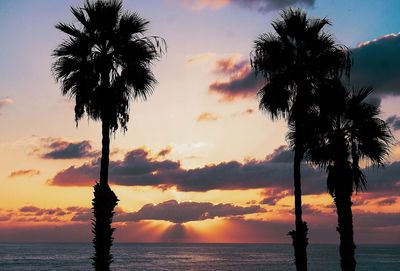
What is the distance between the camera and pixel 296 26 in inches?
890

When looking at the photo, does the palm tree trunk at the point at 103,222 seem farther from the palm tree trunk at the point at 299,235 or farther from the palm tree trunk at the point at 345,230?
the palm tree trunk at the point at 345,230

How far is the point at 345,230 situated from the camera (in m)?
24.6

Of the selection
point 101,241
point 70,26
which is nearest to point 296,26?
point 70,26

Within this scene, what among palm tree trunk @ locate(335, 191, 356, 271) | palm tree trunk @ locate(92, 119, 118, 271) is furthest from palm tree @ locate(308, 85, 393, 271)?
palm tree trunk @ locate(92, 119, 118, 271)

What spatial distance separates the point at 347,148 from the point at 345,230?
12.8 feet

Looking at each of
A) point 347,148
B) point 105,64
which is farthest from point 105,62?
point 347,148

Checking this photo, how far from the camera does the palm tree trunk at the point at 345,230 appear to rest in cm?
2439

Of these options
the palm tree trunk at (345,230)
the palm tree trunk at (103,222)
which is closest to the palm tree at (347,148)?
the palm tree trunk at (345,230)

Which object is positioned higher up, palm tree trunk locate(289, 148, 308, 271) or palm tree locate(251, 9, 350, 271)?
palm tree locate(251, 9, 350, 271)

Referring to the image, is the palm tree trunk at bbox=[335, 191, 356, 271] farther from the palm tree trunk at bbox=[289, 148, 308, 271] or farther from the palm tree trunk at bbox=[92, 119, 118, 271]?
the palm tree trunk at bbox=[92, 119, 118, 271]

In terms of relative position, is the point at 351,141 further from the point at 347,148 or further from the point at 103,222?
the point at 103,222

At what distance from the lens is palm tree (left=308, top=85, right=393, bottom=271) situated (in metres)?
24.8

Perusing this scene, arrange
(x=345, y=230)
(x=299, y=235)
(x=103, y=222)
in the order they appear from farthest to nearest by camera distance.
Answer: (x=345, y=230) → (x=299, y=235) → (x=103, y=222)

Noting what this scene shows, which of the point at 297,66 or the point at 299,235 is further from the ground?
the point at 297,66
